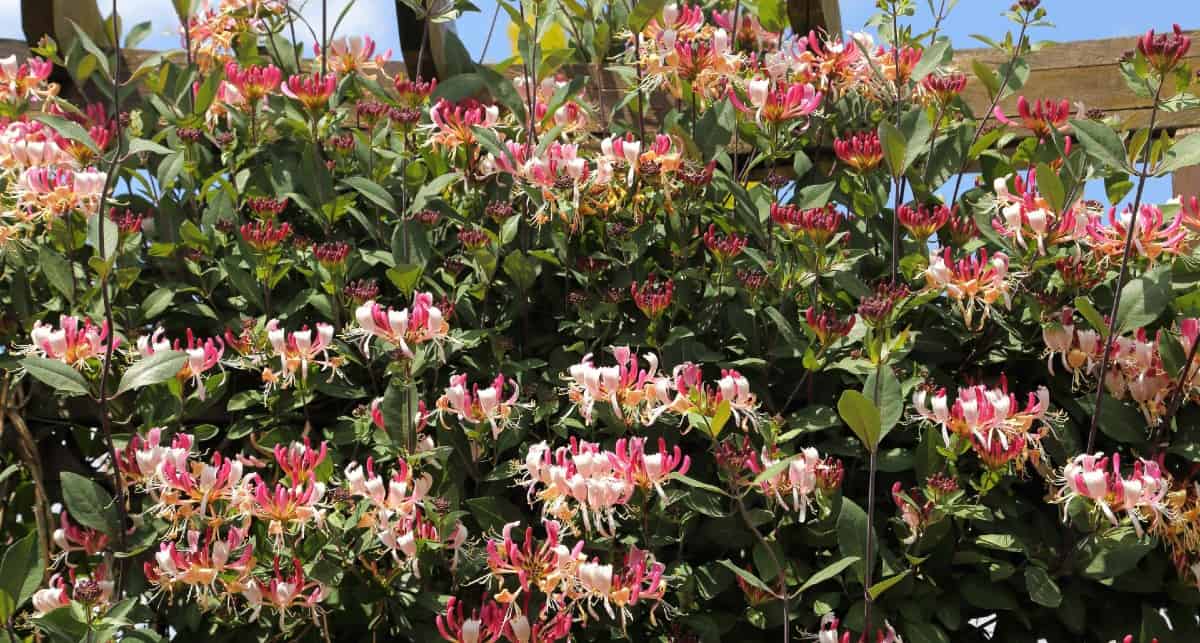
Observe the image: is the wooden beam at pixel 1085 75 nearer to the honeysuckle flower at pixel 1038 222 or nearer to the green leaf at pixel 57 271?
the honeysuckle flower at pixel 1038 222

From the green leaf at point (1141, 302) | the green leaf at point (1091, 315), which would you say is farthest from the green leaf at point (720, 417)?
the green leaf at point (1141, 302)

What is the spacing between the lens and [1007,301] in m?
1.80

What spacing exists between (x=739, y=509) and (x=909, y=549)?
0.26 metres

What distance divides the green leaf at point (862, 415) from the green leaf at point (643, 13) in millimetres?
836

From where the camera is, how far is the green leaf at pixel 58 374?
1638 millimetres

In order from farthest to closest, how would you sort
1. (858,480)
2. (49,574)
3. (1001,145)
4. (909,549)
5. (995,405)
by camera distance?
(1001,145) → (49,574) → (858,480) → (909,549) → (995,405)

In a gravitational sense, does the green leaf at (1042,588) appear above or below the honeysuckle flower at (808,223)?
below

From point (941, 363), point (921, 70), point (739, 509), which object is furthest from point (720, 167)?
point (739, 509)

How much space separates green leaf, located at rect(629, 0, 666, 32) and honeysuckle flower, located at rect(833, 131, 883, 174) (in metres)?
0.37

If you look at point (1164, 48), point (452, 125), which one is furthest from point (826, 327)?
point (452, 125)

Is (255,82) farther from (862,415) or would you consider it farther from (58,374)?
(862,415)

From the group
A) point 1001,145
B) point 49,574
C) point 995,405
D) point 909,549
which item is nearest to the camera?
point 995,405

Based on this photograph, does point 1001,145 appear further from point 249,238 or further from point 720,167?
point 249,238

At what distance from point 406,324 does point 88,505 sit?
57 cm
